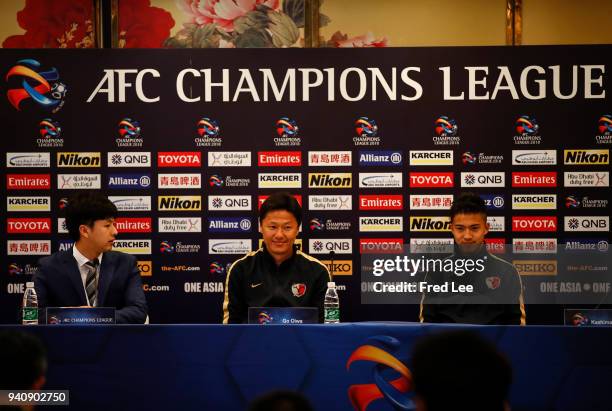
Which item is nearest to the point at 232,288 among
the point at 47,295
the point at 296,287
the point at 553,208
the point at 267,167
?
the point at 296,287

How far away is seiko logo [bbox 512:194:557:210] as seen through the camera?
171 inches

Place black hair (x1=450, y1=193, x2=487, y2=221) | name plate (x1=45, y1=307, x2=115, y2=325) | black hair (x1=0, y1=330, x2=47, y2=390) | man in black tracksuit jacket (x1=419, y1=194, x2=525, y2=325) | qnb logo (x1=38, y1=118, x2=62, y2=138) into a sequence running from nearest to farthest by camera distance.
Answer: black hair (x1=0, y1=330, x2=47, y2=390) → name plate (x1=45, y1=307, x2=115, y2=325) → man in black tracksuit jacket (x1=419, y1=194, x2=525, y2=325) → black hair (x1=450, y1=193, x2=487, y2=221) → qnb logo (x1=38, y1=118, x2=62, y2=138)

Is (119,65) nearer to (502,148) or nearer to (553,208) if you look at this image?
(502,148)

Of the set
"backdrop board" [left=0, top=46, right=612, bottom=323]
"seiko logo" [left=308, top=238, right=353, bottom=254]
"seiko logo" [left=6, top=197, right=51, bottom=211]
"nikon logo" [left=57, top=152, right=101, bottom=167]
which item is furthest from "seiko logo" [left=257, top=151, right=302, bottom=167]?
"seiko logo" [left=6, top=197, right=51, bottom=211]

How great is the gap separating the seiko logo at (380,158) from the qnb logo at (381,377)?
2.02 m

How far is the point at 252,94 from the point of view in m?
4.38

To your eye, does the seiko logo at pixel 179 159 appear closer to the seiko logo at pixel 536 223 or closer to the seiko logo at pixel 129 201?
the seiko logo at pixel 129 201

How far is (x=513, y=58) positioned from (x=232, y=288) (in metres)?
2.36

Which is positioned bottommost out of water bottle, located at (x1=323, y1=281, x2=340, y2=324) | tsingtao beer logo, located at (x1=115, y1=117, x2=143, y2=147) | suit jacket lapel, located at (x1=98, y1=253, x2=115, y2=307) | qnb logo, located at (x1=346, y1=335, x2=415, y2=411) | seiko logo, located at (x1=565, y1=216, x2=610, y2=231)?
qnb logo, located at (x1=346, y1=335, x2=415, y2=411)

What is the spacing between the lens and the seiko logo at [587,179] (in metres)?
4.29

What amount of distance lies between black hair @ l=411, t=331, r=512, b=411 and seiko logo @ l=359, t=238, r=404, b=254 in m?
3.13

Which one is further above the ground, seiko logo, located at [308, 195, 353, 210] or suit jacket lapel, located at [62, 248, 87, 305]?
seiko logo, located at [308, 195, 353, 210]

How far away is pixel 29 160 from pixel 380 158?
7.22 ft

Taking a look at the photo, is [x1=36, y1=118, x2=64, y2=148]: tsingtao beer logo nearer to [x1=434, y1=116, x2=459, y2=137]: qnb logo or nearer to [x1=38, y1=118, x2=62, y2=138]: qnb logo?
[x1=38, y1=118, x2=62, y2=138]: qnb logo
